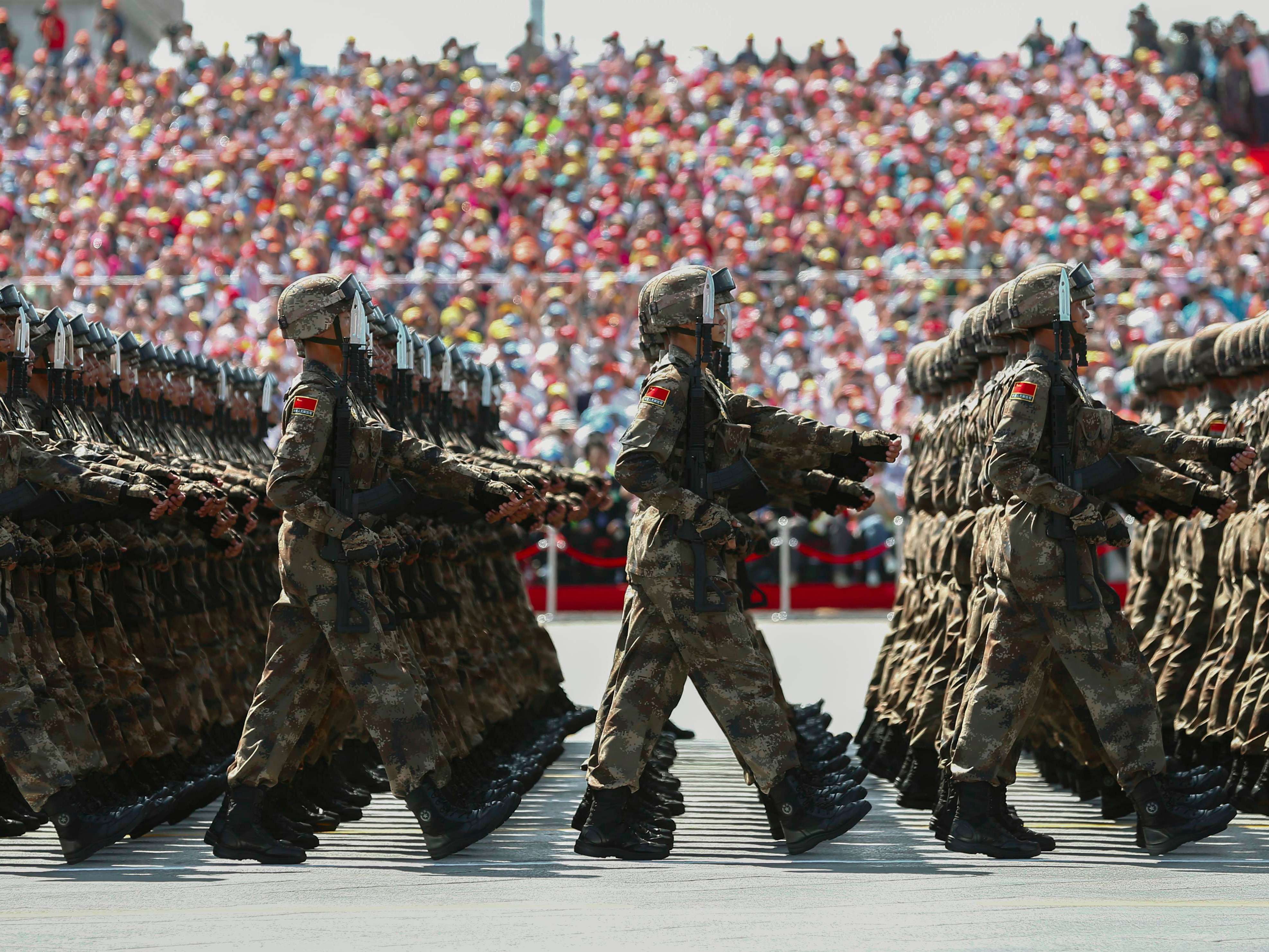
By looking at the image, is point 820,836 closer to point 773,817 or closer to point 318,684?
point 773,817

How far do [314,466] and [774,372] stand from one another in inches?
531

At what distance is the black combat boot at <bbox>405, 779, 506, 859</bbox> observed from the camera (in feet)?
22.4

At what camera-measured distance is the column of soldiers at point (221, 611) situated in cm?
682

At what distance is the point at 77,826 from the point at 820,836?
2.59 m

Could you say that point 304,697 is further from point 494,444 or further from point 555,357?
point 555,357

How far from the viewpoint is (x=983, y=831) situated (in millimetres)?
6855

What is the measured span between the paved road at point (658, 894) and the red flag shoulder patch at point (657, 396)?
5.31 ft

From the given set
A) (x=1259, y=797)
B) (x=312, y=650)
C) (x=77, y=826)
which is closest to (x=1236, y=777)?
(x=1259, y=797)

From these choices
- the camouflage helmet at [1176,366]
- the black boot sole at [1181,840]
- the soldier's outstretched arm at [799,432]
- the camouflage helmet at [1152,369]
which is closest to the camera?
the black boot sole at [1181,840]

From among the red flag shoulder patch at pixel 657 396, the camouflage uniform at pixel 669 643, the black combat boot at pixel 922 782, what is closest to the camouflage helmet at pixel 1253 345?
the black combat boot at pixel 922 782

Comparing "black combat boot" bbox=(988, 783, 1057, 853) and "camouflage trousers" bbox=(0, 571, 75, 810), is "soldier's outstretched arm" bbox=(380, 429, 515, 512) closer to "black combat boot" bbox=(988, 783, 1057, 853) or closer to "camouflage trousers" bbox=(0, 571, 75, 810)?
"camouflage trousers" bbox=(0, 571, 75, 810)

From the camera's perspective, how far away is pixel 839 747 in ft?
29.7

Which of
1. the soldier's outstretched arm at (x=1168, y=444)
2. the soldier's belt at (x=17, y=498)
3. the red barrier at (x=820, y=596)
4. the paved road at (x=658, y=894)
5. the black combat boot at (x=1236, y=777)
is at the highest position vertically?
the soldier's outstretched arm at (x=1168, y=444)

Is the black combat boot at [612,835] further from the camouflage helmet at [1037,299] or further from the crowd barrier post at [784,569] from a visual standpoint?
the crowd barrier post at [784,569]
